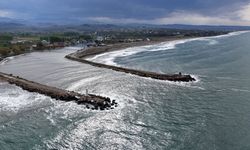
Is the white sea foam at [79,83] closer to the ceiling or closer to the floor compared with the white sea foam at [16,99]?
closer to the ceiling

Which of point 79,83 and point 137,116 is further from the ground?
point 79,83

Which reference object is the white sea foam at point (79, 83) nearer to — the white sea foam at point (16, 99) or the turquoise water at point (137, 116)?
the turquoise water at point (137, 116)

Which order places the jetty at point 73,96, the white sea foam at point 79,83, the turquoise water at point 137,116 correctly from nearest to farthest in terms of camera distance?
1. the turquoise water at point 137,116
2. the jetty at point 73,96
3. the white sea foam at point 79,83

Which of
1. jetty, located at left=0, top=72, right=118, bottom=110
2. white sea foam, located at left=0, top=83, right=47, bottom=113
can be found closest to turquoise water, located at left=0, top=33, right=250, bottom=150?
white sea foam, located at left=0, top=83, right=47, bottom=113

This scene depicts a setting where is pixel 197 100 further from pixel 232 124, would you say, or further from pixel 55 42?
pixel 55 42

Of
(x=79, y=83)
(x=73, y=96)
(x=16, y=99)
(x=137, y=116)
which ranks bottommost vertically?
(x=16, y=99)

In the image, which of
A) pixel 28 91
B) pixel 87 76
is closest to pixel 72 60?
pixel 87 76

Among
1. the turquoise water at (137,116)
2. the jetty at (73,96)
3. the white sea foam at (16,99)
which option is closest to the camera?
the turquoise water at (137,116)

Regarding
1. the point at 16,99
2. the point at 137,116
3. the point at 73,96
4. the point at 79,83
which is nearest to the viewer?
the point at 137,116

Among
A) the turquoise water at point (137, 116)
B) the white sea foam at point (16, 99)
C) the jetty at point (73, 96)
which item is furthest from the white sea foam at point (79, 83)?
the white sea foam at point (16, 99)

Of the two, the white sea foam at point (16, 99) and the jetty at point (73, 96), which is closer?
the jetty at point (73, 96)

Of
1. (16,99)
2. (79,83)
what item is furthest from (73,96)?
(79,83)

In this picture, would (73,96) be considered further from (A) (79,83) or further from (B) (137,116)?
(B) (137,116)
